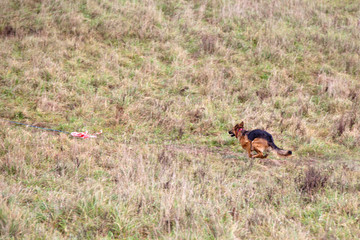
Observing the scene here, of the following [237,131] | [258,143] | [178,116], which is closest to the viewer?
[258,143]

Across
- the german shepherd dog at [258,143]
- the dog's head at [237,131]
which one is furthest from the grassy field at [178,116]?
the dog's head at [237,131]

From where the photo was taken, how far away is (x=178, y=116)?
8148 millimetres

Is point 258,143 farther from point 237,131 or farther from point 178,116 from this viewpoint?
point 178,116

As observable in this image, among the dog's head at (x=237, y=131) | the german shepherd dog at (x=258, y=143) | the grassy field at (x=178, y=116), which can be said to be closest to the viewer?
the grassy field at (x=178, y=116)

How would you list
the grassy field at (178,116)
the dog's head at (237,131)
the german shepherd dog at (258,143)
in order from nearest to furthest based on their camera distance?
the grassy field at (178,116)
the german shepherd dog at (258,143)
the dog's head at (237,131)

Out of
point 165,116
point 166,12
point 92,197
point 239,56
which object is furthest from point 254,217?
point 166,12

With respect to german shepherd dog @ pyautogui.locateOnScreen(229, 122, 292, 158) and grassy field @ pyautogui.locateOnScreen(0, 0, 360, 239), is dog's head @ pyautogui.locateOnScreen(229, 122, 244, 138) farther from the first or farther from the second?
grassy field @ pyautogui.locateOnScreen(0, 0, 360, 239)

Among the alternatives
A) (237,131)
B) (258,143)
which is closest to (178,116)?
(237,131)

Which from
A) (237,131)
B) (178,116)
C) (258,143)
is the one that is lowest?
(178,116)

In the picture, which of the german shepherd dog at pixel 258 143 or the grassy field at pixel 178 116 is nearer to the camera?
the grassy field at pixel 178 116

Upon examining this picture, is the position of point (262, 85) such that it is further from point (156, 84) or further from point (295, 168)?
point (295, 168)

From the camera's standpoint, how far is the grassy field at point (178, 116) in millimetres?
4027

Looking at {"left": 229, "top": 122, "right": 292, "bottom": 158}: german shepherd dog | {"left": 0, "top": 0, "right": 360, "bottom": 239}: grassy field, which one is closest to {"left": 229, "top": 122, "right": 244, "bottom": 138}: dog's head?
{"left": 229, "top": 122, "right": 292, "bottom": 158}: german shepherd dog

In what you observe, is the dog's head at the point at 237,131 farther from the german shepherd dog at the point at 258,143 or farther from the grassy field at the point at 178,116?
the grassy field at the point at 178,116
